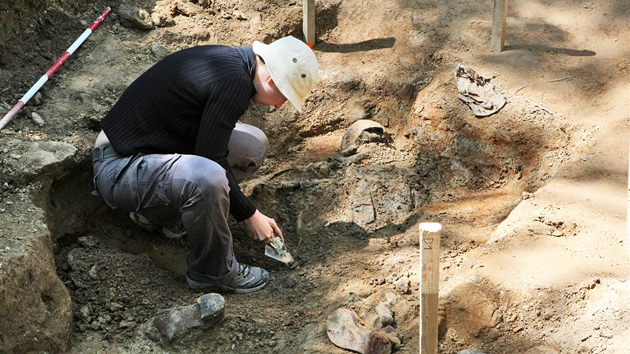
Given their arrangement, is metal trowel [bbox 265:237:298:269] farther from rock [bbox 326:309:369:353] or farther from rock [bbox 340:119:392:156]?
rock [bbox 340:119:392:156]

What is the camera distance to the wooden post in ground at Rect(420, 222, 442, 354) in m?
2.63

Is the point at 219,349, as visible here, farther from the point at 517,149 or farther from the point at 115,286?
the point at 517,149

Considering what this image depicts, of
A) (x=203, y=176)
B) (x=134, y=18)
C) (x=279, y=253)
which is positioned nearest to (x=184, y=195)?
(x=203, y=176)

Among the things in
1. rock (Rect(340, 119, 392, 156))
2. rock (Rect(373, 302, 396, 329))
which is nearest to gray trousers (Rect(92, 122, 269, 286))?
rock (Rect(373, 302, 396, 329))

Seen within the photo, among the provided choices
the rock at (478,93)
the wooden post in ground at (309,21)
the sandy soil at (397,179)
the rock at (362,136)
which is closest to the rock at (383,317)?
the sandy soil at (397,179)

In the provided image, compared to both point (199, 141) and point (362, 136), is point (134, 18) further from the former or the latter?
point (199, 141)

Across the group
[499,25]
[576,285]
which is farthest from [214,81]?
[499,25]

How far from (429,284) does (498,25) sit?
8.50 feet

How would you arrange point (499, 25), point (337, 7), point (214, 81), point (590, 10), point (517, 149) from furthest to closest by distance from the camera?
point (337, 7) → point (590, 10) → point (499, 25) → point (517, 149) → point (214, 81)

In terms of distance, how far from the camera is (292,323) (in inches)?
134

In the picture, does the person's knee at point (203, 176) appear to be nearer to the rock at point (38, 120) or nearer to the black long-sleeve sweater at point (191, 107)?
the black long-sleeve sweater at point (191, 107)

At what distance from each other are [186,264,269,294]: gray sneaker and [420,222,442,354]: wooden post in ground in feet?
3.76

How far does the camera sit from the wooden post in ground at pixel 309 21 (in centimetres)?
518

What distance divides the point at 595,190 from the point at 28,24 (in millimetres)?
3517
